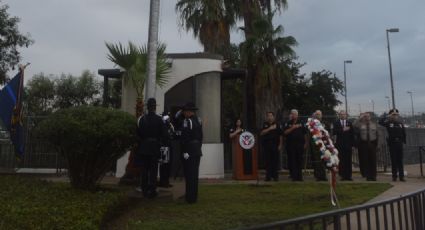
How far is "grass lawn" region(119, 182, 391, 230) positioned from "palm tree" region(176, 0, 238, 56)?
1170 cm

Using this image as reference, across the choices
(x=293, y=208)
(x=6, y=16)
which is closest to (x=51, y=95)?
(x=6, y=16)

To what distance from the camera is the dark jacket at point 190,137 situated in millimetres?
7371

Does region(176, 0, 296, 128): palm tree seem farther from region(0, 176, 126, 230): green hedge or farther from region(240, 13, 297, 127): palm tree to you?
region(0, 176, 126, 230): green hedge

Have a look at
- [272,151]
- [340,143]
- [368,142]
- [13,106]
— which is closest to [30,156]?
[13,106]

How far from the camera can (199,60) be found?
12.1 meters

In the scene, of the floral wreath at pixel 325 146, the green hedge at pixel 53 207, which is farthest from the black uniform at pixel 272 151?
the green hedge at pixel 53 207

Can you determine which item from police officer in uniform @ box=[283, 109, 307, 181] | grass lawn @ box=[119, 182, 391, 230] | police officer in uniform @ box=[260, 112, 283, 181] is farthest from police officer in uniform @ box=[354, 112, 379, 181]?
police officer in uniform @ box=[260, 112, 283, 181]

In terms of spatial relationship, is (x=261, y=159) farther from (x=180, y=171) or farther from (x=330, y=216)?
(x=330, y=216)

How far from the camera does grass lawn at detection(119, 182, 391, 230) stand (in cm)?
581

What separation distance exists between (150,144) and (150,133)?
0.63 feet

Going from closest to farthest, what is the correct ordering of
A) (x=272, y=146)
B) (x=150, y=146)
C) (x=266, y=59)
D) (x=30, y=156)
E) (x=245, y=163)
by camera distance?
(x=150, y=146) < (x=272, y=146) < (x=245, y=163) < (x=30, y=156) < (x=266, y=59)

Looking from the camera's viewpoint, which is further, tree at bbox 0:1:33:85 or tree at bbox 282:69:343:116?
tree at bbox 282:69:343:116

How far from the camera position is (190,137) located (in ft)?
24.3

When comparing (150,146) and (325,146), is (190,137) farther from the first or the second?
(325,146)
